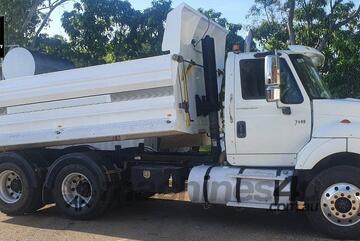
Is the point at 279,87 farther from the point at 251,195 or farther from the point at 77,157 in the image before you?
the point at 77,157

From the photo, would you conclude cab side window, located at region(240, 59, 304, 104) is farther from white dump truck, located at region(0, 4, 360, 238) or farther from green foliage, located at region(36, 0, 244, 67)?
green foliage, located at region(36, 0, 244, 67)

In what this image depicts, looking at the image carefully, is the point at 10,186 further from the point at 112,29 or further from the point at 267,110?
the point at 112,29

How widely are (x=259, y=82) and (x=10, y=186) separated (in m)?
4.56

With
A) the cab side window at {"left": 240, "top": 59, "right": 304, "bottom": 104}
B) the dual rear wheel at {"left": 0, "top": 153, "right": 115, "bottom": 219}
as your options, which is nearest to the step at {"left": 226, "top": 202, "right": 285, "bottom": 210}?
the cab side window at {"left": 240, "top": 59, "right": 304, "bottom": 104}

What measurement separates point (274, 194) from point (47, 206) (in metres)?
4.53

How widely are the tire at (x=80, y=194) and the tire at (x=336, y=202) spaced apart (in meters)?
3.14

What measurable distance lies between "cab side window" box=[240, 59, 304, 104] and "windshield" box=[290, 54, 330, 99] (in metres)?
0.15

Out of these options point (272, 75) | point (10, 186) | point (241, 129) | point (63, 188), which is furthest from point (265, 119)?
point (10, 186)

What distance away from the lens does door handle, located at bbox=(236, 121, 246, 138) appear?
24.8ft

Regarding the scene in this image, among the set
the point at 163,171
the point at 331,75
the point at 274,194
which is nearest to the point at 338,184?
the point at 274,194

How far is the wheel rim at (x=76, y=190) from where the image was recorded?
27.5ft

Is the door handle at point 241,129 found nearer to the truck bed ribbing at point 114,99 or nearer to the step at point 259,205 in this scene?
the truck bed ribbing at point 114,99

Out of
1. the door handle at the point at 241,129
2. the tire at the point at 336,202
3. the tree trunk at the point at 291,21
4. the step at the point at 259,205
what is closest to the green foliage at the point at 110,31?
the tree trunk at the point at 291,21

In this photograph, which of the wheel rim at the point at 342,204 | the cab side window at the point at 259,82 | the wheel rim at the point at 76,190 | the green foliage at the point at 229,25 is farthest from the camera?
the green foliage at the point at 229,25
